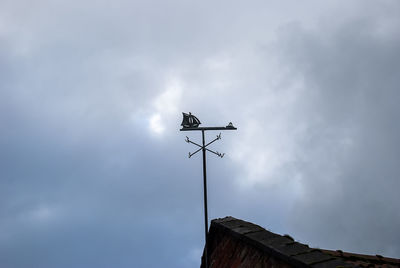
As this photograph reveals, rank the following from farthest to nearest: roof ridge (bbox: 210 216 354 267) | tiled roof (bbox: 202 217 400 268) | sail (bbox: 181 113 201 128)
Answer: sail (bbox: 181 113 201 128) < tiled roof (bbox: 202 217 400 268) < roof ridge (bbox: 210 216 354 267)

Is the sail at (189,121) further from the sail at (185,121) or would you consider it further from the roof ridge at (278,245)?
the roof ridge at (278,245)

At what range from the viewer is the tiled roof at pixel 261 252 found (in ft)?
18.4

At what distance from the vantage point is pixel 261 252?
6.48 meters

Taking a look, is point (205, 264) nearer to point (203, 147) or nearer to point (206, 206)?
point (206, 206)

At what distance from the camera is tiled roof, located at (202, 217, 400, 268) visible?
560cm

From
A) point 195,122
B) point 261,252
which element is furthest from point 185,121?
point 261,252

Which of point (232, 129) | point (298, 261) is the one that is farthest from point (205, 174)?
point (298, 261)

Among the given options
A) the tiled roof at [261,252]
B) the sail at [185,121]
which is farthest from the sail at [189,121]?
the tiled roof at [261,252]

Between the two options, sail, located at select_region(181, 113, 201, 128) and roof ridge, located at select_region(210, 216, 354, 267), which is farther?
sail, located at select_region(181, 113, 201, 128)

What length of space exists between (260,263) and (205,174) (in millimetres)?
2649

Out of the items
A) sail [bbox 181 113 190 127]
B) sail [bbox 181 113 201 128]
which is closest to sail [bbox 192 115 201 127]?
sail [bbox 181 113 201 128]

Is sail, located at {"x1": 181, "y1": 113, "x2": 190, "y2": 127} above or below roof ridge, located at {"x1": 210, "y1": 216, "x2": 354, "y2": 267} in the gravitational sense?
above

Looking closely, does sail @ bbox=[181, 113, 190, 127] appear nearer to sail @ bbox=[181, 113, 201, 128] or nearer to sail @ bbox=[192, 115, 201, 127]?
sail @ bbox=[181, 113, 201, 128]

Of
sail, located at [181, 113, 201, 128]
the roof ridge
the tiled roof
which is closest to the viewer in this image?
the roof ridge
